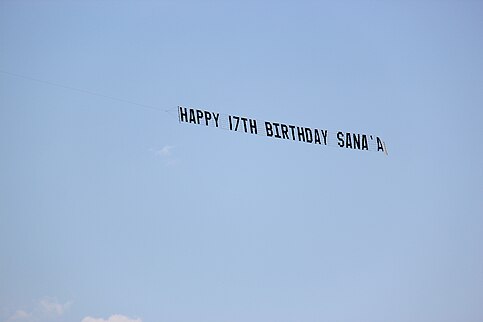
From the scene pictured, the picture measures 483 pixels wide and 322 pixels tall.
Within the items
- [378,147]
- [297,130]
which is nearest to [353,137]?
[378,147]

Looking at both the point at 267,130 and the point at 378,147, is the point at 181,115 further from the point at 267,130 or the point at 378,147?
the point at 378,147

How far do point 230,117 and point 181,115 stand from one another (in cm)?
296

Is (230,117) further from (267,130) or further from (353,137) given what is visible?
(353,137)

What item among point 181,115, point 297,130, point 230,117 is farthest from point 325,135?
point 181,115

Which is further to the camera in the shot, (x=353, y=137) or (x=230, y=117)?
(x=353, y=137)

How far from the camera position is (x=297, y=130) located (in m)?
40.2

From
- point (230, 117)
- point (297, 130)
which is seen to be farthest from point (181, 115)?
point (297, 130)

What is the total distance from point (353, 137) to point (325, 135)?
7.06 ft

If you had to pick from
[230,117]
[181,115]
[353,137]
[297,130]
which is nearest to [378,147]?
[353,137]

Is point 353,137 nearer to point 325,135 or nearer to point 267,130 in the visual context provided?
point 325,135

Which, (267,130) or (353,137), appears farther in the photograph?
(353,137)

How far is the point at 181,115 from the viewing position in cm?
3753

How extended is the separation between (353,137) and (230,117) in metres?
8.27

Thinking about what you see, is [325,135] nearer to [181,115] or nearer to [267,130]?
[267,130]
